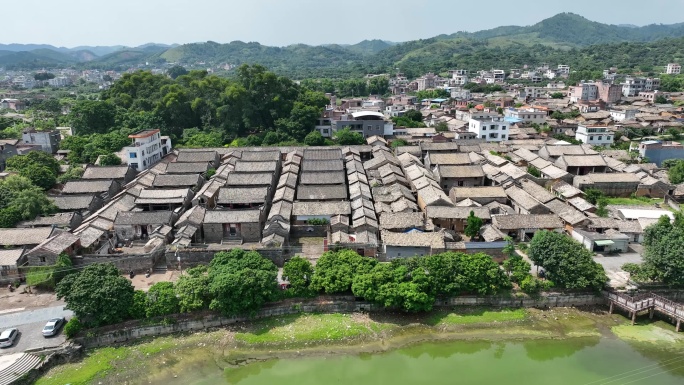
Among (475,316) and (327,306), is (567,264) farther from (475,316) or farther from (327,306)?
(327,306)

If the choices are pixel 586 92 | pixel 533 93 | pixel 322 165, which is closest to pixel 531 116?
pixel 586 92

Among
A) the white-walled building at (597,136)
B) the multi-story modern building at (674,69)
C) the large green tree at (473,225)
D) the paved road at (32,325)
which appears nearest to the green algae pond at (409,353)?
the paved road at (32,325)

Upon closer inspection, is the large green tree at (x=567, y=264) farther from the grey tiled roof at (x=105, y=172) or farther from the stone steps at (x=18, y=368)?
the grey tiled roof at (x=105, y=172)

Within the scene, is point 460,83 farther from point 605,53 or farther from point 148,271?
point 148,271

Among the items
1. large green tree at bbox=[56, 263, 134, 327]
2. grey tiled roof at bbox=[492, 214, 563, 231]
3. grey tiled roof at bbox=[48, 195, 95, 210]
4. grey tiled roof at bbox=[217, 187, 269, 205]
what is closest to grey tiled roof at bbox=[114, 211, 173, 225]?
grey tiled roof at bbox=[217, 187, 269, 205]

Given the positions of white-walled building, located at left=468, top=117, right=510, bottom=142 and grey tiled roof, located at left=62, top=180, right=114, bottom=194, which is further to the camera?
white-walled building, located at left=468, top=117, right=510, bottom=142

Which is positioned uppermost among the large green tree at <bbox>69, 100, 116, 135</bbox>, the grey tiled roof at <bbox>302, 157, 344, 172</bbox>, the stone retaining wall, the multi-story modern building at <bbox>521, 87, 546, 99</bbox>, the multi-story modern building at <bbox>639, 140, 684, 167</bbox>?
the large green tree at <bbox>69, 100, 116, 135</bbox>

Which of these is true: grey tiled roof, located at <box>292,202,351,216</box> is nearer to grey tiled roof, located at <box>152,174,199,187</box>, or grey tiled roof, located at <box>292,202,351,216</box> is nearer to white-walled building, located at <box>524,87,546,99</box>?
grey tiled roof, located at <box>152,174,199,187</box>

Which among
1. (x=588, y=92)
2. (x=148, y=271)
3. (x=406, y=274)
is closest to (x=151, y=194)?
(x=148, y=271)
